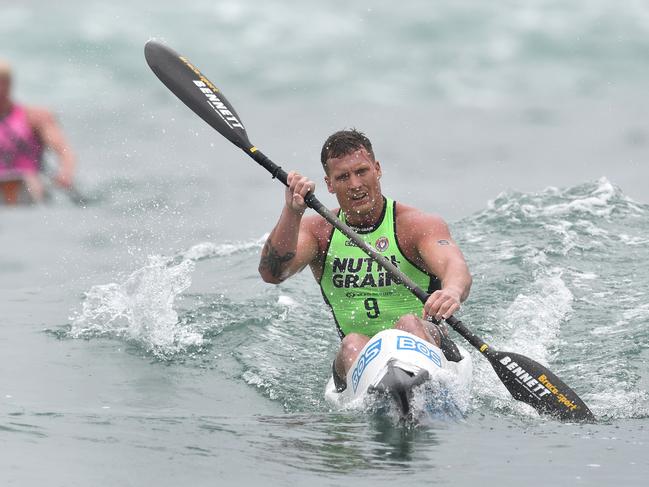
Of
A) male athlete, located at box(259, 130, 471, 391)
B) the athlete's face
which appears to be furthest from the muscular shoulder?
the athlete's face

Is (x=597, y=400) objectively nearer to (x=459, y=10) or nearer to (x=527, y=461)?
(x=527, y=461)

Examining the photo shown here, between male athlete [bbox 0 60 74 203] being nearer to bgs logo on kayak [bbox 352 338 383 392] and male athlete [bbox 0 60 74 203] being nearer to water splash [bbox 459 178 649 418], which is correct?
water splash [bbox 459 178 649 418]

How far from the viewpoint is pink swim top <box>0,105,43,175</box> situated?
8.64 meters

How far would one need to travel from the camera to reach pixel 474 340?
6.23 m

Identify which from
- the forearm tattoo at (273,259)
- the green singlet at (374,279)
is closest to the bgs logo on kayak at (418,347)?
the green singlet at (374,279)

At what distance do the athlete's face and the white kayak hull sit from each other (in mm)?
879

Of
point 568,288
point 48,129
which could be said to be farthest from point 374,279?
point 48,129

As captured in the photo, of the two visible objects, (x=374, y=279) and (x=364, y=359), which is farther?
(x=374, y=279)

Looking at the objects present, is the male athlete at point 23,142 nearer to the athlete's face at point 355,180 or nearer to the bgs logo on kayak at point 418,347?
the athlete's face at point 355,180

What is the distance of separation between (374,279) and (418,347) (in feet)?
3.09

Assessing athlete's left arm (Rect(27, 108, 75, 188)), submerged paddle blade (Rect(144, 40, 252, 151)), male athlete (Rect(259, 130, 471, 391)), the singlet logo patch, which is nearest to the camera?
male athlete (Rect(259, 130, 471, 391))

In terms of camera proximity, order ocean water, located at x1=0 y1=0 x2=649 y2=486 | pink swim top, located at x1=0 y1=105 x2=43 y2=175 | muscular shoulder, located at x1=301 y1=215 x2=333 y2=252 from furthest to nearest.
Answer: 1. pink swim top, located at x1=0 y1=105 x2=43 y2=175
2. muscular shoulder, located at x1=301 y1=215 x2=333 y2=252
3. ocean water, located at x1=0 y1=0 x2=649 y2=486

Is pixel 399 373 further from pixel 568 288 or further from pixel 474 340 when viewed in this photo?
pixel 568 288

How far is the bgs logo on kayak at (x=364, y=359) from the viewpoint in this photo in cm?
575
